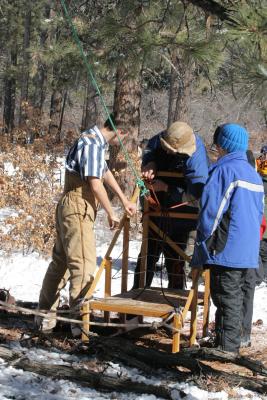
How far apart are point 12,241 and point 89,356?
12.7 feet

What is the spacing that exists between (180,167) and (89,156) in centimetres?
103

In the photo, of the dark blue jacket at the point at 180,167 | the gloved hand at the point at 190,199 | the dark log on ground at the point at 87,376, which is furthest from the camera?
the gloved hand at the point at 190,199

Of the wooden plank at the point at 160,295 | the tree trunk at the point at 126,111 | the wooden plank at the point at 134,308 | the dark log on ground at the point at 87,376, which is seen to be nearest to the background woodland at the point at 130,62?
the tree trunk at the point at 126,111

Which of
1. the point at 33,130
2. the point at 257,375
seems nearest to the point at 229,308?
the point at 257,375

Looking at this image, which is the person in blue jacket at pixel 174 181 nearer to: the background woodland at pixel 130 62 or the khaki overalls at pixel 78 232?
the khaki overalls at pixel 78 232

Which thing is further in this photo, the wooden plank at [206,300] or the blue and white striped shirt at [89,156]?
the wooden plank at [206,300]

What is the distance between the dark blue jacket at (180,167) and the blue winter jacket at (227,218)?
28.3 inches

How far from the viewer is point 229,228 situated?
4.42 metres

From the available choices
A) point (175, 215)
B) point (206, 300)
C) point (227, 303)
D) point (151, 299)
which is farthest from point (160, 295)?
point (227, 303)

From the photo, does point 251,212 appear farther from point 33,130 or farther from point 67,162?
point 33,130

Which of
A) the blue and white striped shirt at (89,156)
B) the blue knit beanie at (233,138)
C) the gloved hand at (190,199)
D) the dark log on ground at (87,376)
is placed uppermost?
the blue knit beanie at (233,138)

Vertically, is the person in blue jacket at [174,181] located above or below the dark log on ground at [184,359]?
above

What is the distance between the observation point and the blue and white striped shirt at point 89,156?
468 cm

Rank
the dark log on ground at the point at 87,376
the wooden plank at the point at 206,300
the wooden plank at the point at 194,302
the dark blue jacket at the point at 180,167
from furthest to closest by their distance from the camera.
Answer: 1. the dark blue jacket at the point at 180,167
2. the wooden plank at the point at 206,300
3. the wooden plank at the point at 194,302
4. the dark log on ground at the point at 87,376
